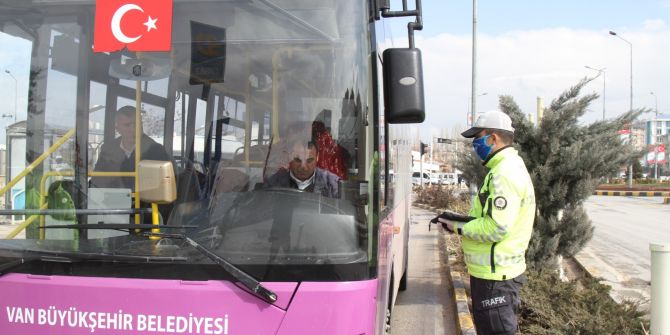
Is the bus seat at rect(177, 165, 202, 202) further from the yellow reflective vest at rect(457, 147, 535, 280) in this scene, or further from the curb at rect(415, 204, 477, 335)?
the curb at rect(415, 204, 477, 335)

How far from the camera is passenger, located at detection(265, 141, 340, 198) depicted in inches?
108

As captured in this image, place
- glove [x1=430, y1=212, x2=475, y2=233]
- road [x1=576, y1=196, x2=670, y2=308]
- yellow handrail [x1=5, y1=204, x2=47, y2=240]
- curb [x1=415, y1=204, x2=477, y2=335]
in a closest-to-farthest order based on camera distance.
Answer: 1. yellow handrail [x1=5, y1=204, x2=47, y2=240]
2. glove [x1=430, y1=212, x2=475, y2=233]
3. curb [x1=415, y1=204, x2=477, y2=335]
4. road [x1=576, y1=196, x2=670, y2=308]

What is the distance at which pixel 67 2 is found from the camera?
2.86 meters

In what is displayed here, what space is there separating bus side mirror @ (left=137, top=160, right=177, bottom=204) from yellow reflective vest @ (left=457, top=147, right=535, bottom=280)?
1918mm

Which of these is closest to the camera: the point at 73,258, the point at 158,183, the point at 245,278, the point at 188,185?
the point at 245,278

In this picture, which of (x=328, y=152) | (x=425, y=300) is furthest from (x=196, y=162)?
(x=425, y=300)

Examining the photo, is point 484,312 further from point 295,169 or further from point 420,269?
point 420,269

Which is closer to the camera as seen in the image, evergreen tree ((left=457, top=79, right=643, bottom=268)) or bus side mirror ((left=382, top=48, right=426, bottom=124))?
bus side mirror ((left=382, top=48, right=426, bottom=124))

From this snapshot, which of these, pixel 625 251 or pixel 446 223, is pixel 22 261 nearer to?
pixel 446 223

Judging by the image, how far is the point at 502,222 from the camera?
3469 millimetres

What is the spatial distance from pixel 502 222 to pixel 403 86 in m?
1.27

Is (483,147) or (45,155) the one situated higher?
(483,147)

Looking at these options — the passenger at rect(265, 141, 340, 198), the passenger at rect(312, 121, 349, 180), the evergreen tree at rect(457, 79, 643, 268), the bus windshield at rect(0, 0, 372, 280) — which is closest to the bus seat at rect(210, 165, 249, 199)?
the bus windshield at rect(0, 0, 372, 280)

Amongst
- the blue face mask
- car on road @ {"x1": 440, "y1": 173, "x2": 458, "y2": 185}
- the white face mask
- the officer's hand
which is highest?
the blue face mask
